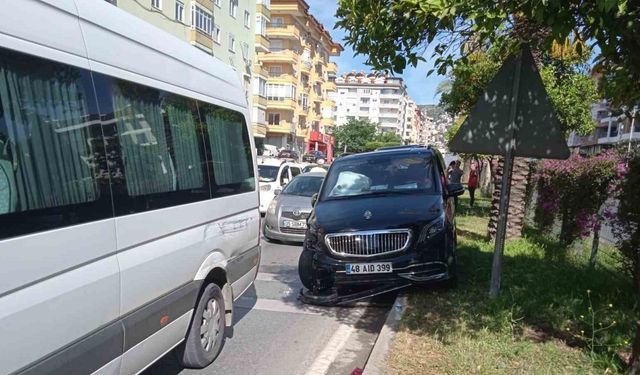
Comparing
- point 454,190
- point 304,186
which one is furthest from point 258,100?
point 454,190

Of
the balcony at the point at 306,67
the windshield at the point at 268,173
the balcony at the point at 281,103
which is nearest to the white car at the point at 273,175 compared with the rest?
the windshield at the point at 268,173

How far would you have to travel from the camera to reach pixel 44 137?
7.84 feet

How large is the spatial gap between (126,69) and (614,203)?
6176 mm

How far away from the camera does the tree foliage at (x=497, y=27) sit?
3.17 m

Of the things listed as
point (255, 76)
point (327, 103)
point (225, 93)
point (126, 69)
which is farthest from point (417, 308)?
point (327, 103)

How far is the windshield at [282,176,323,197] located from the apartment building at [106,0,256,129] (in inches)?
675

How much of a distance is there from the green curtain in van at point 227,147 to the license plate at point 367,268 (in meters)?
1.66

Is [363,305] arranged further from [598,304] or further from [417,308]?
[598,304]

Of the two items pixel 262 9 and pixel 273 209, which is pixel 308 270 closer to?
pixel 273 209

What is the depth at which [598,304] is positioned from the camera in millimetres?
5375

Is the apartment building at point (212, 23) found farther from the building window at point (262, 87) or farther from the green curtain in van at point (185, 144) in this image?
the green curtain in van at point (185, 144)

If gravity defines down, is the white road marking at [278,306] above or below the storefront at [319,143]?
above

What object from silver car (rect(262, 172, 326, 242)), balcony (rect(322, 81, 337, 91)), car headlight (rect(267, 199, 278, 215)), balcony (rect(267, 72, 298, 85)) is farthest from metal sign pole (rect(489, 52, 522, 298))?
balcony (rect(322, 81, 337, 91))

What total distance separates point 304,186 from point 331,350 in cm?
723
